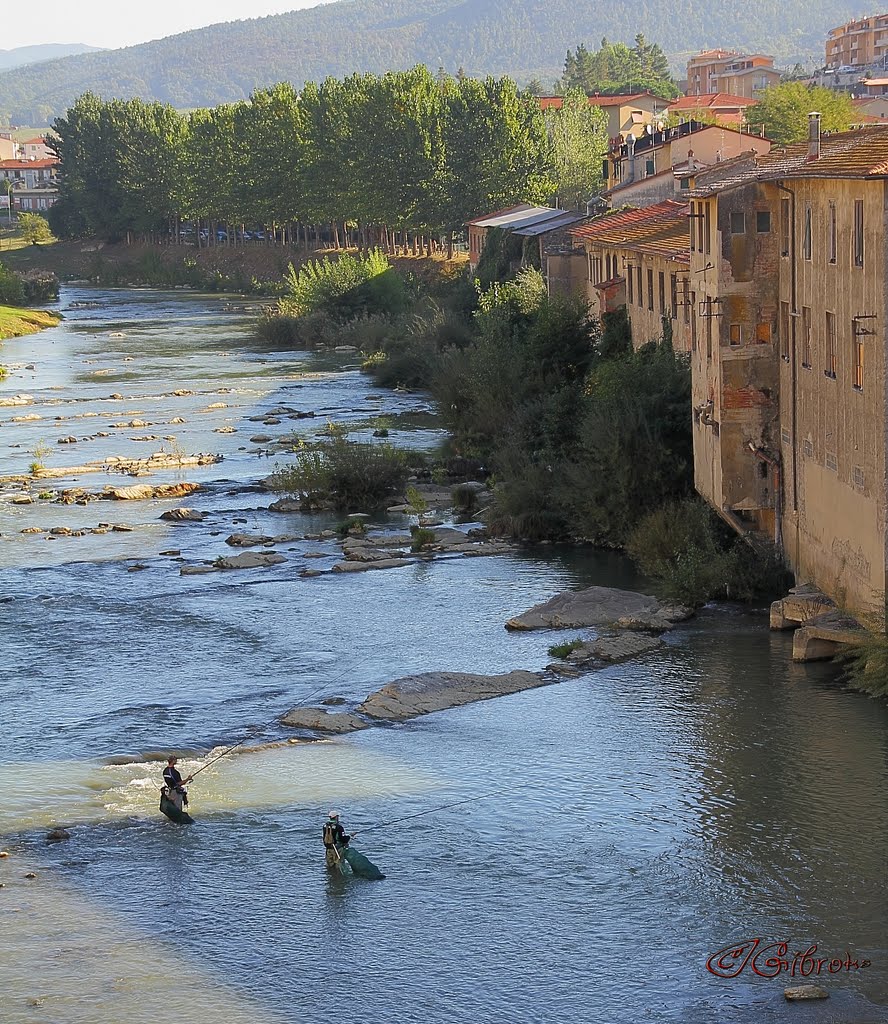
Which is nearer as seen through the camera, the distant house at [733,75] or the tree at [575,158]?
the tree at [575,158]

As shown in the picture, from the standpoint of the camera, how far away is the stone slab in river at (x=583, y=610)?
3009 cm

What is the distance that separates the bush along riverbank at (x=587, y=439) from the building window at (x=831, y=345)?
202 inches

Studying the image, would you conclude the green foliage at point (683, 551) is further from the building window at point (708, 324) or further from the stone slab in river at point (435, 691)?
the stone slab in river at point (435, 691)

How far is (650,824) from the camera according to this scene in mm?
21000

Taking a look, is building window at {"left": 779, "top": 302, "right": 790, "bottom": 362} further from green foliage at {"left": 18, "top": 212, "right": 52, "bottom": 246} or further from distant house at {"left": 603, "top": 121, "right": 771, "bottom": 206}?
green foliage at {"left": 18, "top": 212, "right": 52, "bottom": 246}

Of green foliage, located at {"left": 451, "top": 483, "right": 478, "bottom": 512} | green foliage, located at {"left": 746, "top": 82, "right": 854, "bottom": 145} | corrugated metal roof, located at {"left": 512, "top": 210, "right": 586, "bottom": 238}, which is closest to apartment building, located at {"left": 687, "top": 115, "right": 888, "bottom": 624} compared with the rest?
green foliage, located at {"left": 451, "top": 483, "right": 478, "bottom": 512}

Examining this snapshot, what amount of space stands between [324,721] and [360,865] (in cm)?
604

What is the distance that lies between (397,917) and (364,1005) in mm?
1891

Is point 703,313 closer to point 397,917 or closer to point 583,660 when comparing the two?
point 583,660

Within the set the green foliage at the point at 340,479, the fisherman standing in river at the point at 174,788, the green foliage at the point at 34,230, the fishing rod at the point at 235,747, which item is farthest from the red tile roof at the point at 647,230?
the green foliage at the point at 34,230

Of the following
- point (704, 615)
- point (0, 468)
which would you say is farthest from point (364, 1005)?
point (0, 468)

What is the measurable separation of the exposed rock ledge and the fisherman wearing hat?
10953 mm

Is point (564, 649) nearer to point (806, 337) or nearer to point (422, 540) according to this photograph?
point (806, 337)

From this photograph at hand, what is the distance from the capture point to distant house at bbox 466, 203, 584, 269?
63.3 m
